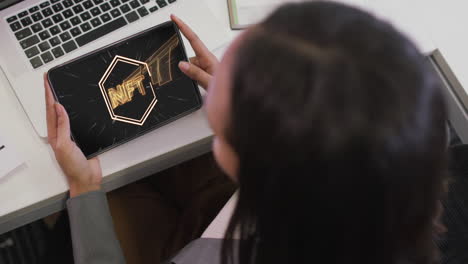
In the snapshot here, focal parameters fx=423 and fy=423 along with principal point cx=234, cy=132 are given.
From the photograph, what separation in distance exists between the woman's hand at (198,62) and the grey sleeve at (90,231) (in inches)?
8.8

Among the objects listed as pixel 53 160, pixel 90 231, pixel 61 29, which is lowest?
pixel 90 231

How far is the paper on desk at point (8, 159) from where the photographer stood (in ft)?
1.97

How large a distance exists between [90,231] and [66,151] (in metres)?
0.13

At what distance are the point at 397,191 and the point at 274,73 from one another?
135 millimetres

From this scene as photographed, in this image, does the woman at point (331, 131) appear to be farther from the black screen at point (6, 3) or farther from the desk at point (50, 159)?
the black screen at point (6, 3)

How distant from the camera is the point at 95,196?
62 cm

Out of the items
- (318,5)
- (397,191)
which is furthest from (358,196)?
(318,5)

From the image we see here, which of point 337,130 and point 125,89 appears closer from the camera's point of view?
point 337,130

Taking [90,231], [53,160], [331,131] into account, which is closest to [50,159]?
[53,160]

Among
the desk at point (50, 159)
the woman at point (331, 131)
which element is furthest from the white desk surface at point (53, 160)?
the woman at point (331, 131)

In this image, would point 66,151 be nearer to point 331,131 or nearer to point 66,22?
point 66,22

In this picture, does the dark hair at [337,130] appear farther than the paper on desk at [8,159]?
No

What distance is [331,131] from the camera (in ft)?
1.01

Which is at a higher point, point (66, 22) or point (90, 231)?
point (66, 22)
